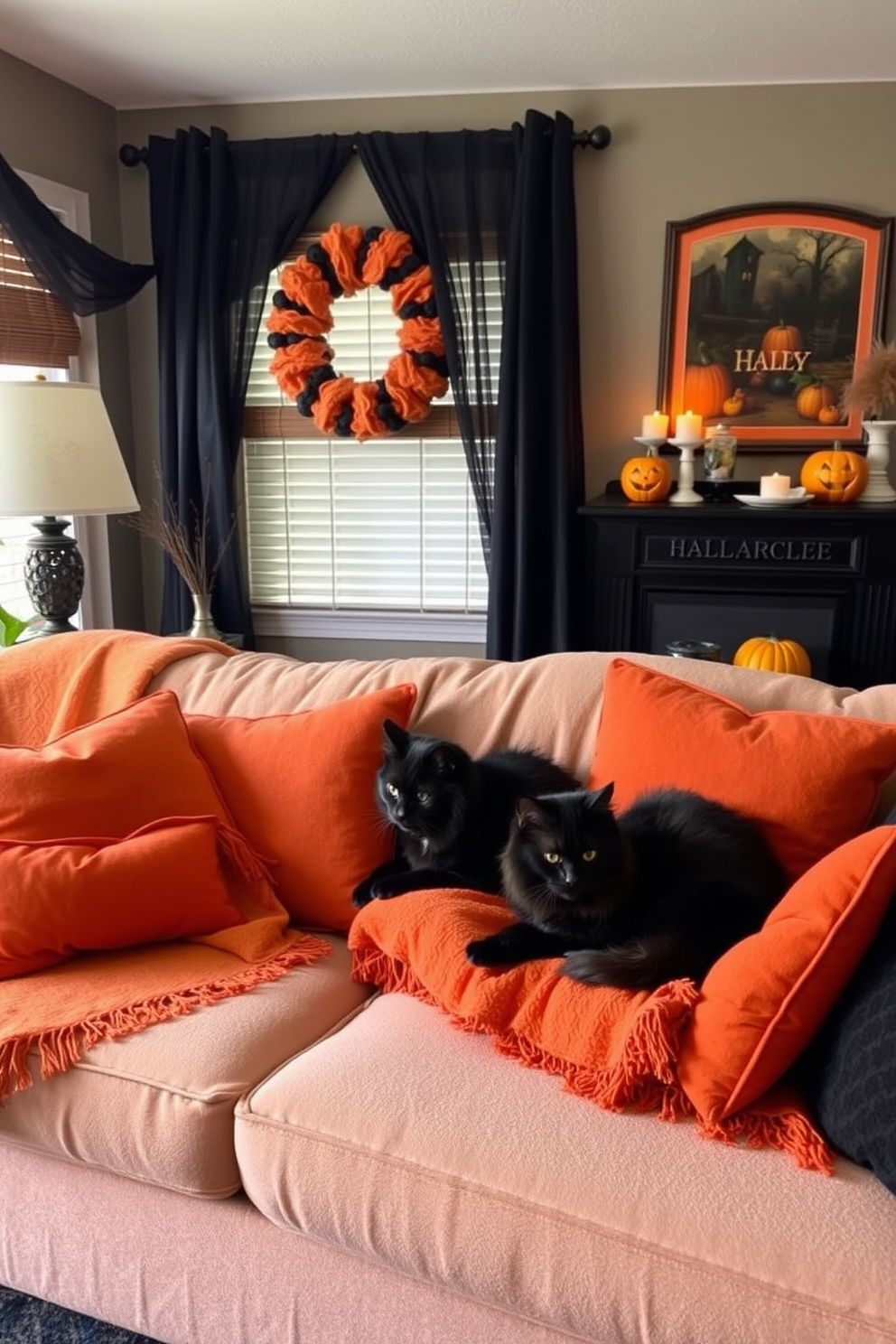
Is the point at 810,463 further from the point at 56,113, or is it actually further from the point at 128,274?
the point at 56,113

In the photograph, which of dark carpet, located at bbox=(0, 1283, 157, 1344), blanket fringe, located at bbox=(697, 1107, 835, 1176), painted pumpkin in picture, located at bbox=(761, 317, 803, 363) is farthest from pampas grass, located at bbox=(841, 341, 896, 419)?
dark carpet, located at bbox=(0, 1283, 157, 1344)

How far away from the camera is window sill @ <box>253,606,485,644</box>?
4.06 metres

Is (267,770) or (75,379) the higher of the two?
(75,379)

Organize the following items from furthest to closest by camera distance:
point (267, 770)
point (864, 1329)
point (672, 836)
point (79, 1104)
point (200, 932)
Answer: point (267, 770)
point (200, 932)
point (672, 836)
point (79, 1104)
point (864, 1329)

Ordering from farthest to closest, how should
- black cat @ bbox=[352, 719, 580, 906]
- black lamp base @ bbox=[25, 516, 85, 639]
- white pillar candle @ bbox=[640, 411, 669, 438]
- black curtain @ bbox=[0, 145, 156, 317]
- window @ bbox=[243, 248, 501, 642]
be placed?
window @ bbox=[243, 248, 501, 642]
white pillar candle @ bbox=[640, 411, 669, 438]
black curtain @ bbox=[0, 145, 156, 317]
black lamp base @ bbox=[25, 516, 85, 639]
black cat @ bbox=[352, 719, 580, 906]

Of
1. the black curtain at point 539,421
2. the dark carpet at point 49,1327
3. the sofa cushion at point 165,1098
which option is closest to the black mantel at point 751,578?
the black curtain at point 539,421

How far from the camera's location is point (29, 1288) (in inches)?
60.7

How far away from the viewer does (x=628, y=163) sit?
358cm

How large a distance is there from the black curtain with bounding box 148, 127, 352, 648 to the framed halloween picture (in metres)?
1.34

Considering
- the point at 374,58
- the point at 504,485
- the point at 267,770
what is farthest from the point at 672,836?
the point at 374,58

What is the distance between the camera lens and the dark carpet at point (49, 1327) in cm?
158

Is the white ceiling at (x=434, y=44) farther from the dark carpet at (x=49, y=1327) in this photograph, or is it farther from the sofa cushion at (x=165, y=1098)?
the dark carpet at (x=49, y=1327)

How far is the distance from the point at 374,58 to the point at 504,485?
4.67 ft

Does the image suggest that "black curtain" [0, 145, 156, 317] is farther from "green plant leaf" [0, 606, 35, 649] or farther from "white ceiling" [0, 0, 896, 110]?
"green plant leaf" [0, 606, 35, 649]
